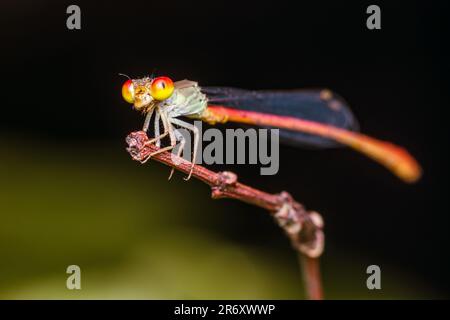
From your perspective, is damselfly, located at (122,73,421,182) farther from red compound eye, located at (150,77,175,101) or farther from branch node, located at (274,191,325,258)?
branch node, located at (274,191,325,258)

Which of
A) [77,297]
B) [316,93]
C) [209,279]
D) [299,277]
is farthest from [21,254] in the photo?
[316,93]

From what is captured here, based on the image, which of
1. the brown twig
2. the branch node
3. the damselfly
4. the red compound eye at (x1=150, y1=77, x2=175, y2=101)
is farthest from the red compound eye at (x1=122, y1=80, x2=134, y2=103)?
the branch node

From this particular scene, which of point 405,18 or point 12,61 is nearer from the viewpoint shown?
point 12,61

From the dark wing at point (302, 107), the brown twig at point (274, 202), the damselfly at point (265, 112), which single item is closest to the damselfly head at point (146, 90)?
the damselfly at point (265, 112)

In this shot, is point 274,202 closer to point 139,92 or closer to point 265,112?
point 139,92

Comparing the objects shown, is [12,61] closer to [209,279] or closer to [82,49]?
[82,49]
